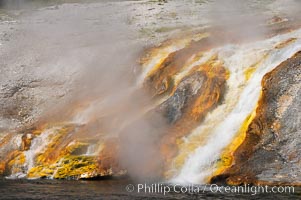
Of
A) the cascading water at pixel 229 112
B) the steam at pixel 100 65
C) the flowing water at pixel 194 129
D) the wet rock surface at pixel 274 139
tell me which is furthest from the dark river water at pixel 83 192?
the cascading water at pixel 229 112

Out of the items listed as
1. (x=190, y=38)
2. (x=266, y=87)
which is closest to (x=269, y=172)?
(x=266, y=87)

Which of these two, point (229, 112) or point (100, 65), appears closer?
point (229, 112)

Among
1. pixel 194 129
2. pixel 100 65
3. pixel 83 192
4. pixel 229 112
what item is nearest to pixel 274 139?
pixel 229 112

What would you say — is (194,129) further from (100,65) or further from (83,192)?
(100,65)

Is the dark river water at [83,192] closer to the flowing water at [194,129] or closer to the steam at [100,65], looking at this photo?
the flowing water at [194,129]

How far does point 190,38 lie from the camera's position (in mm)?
29375

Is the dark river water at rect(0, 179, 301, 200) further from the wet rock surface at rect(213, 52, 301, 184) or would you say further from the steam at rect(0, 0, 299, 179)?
the steam at rect(0, 0, 299, 179)

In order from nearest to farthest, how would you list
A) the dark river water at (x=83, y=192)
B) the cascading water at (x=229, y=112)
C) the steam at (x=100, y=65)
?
the dark river water at (x=83, y=192) < the cascading water at (x=229, y=112) < the steam at (x=100, y=65)

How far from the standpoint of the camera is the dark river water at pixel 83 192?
1385cm

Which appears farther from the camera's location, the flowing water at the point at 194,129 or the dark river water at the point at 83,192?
the flowing water at the point at 194,129

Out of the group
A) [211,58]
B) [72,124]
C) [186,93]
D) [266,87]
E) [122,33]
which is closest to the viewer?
[266,87]

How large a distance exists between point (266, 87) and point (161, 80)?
246 inches

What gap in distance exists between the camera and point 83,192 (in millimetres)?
14906

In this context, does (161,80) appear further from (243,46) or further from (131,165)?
(131,165)
